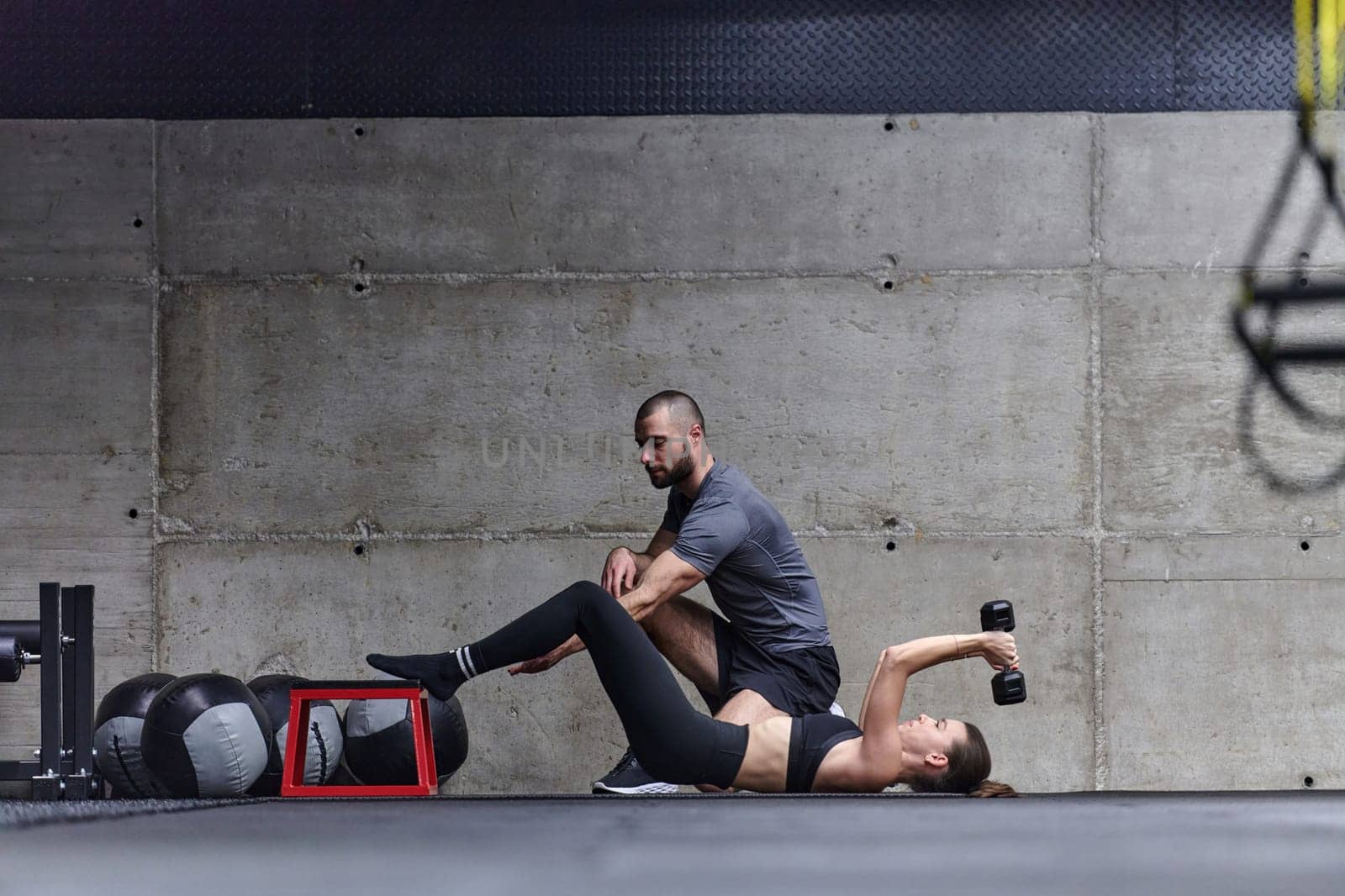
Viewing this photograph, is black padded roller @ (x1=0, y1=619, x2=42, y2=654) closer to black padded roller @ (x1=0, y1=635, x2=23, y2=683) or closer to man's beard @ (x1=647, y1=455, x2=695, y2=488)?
black padded roller @ (x1=0, y1=635, x2=23, y2=683)

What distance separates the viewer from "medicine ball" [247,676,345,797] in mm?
3385

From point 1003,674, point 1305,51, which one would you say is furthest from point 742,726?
point 1305,51

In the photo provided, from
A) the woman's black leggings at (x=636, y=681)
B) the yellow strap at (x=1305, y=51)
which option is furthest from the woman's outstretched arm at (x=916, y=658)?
the yellow strap at (x=1305, y=51)

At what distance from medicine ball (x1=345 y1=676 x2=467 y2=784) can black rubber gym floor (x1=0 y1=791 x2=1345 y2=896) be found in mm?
1146

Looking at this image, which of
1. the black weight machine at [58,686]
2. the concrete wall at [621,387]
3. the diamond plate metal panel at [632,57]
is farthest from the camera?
the diamond plate metal panel at [632,57]

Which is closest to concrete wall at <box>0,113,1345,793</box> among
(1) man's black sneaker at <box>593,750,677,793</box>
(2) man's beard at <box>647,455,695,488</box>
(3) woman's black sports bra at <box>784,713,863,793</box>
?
(2) man's beard at <box>647,455,695,488</box>

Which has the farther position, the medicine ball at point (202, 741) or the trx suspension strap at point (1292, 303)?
the trx suspension strap at point (1292, 303)

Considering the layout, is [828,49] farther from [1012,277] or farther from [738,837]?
[738,837]

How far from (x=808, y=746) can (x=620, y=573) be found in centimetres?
82

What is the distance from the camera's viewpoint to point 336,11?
4.47 m

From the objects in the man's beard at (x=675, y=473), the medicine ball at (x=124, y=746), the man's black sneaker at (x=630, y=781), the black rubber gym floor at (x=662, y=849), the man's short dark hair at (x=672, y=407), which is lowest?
the man's black sneaker at (x=630, y=781)

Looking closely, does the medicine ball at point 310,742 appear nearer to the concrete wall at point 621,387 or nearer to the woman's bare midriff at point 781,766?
the concrete wall at point 621,387

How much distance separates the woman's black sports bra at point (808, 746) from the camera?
3016 millimetres

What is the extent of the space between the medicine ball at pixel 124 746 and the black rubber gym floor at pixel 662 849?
1.28m
